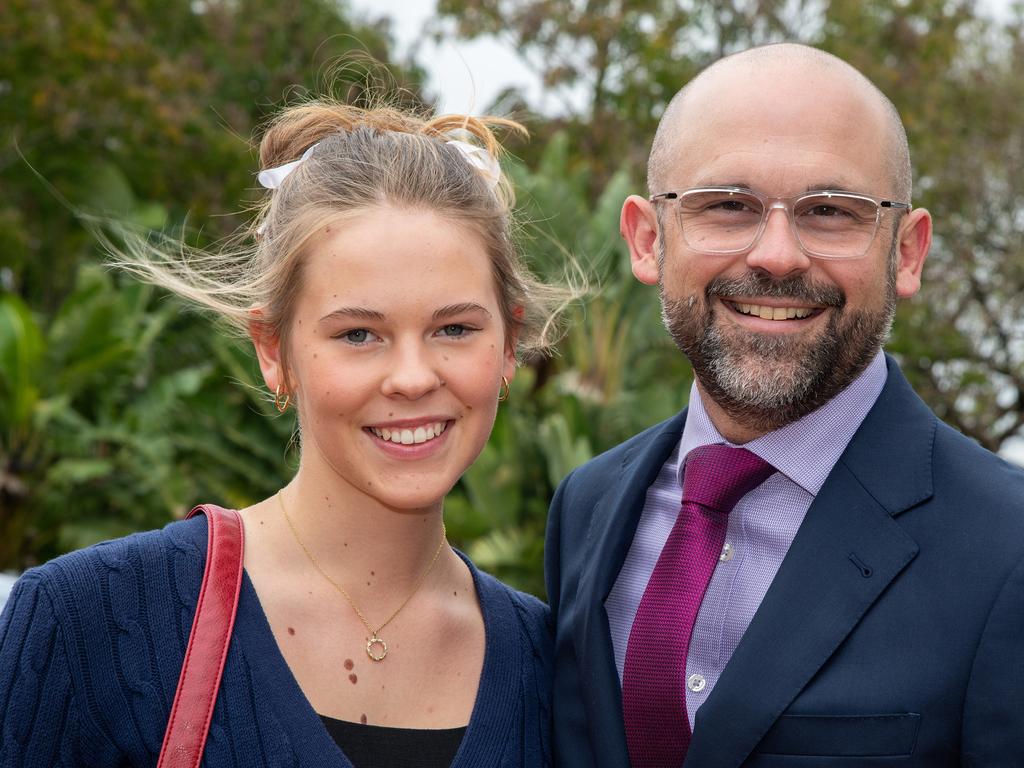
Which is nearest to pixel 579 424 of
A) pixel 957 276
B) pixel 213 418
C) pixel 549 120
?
pixel 213 418

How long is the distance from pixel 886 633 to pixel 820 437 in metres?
0.53

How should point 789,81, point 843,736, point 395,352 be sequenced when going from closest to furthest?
point 843,736
point 395,352
point 789,81

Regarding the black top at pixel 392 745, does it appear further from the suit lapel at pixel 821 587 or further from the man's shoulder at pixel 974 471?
the man's shoulder at pixel 974 471

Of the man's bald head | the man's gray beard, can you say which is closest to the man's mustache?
the man's gray beard

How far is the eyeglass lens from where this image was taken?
9.73 feet

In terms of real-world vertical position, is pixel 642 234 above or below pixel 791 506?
above

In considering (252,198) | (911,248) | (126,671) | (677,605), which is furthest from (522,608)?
(252,198)

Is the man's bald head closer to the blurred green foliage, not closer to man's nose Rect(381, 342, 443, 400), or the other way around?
man's nose Rect(381, 342, 443, 400)

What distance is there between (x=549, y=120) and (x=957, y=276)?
7886mm

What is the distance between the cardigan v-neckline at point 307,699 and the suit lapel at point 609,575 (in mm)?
189

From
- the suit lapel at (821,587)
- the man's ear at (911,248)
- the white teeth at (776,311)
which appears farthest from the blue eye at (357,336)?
the man's ear at (911,248)

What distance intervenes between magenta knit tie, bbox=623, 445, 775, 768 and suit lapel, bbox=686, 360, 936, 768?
15 centimetres

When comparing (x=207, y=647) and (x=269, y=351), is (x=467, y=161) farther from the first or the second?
(x=207, y=647)

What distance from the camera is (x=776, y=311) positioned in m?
3.00
